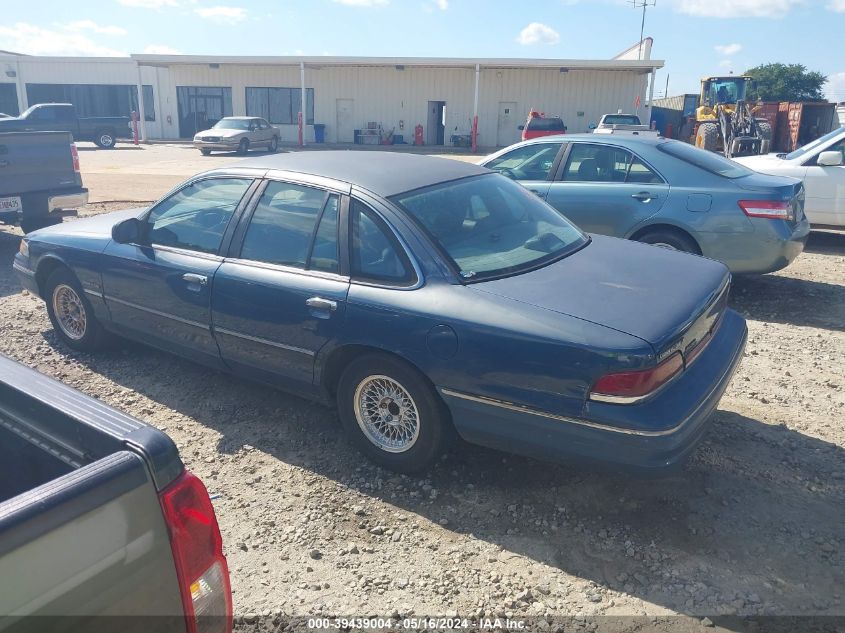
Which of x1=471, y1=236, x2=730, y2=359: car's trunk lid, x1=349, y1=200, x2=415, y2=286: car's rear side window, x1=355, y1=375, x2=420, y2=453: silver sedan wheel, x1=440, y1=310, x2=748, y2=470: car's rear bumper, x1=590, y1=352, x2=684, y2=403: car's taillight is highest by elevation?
x1=349, y1=200, x2=415, y2=286: car's rear side window

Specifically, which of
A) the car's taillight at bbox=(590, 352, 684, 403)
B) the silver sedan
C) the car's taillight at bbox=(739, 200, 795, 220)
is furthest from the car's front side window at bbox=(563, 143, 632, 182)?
the silver sedan

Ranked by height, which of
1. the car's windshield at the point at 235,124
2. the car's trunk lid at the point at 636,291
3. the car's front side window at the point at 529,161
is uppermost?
the car's windshield at the point at 235,124

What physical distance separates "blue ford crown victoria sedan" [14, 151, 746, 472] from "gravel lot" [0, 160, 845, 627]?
1.12ft

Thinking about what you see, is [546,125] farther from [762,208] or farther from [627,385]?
[627,385]

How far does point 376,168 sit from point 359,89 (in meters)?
32.1

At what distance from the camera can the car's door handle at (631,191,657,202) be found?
643 centimetres

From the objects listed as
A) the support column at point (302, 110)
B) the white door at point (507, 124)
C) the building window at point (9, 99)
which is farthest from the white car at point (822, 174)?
the building window at point (9, 99)

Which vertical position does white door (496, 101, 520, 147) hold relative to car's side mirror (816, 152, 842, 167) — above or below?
above

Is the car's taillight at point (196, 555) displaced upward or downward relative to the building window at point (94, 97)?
downward

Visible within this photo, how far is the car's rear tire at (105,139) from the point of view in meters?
31.0

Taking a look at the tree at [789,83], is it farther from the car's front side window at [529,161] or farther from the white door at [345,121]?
the car's front side window at [529,161]

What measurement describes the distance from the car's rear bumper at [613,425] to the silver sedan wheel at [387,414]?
0.30m

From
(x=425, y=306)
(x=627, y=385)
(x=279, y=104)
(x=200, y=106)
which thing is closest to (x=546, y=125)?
(x=279, y=104)

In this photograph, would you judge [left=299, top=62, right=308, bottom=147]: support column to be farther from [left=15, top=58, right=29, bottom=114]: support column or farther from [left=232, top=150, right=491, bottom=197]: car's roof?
[left=232, top=150, right=491, bottom=197]: car's roof
